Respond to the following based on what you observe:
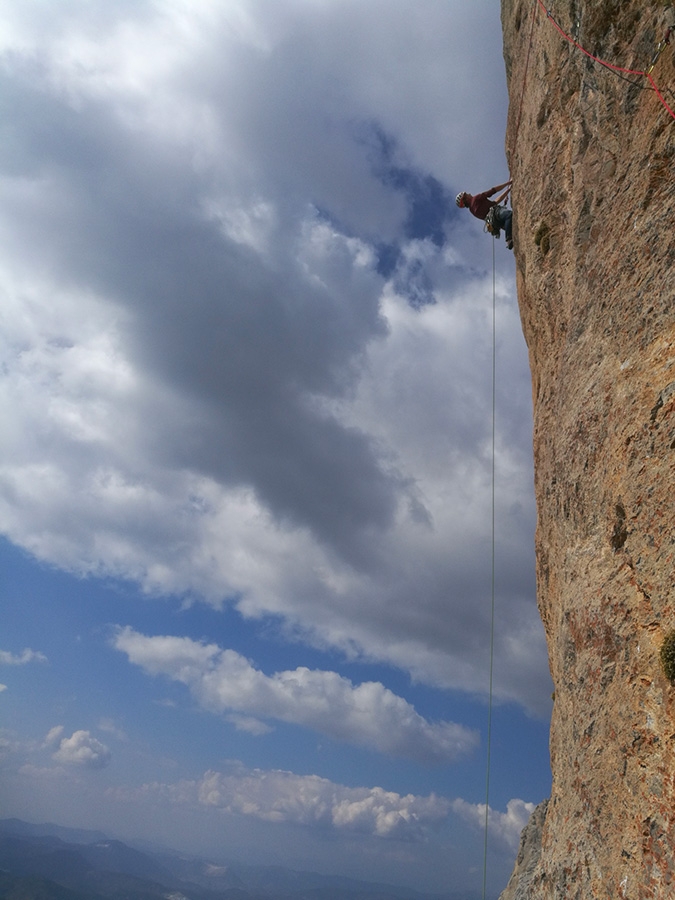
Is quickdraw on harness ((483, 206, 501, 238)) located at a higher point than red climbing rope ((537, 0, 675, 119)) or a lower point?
higher

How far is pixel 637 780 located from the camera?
7.62m

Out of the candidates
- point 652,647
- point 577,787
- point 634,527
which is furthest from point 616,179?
point 577,787

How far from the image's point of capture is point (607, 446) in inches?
368

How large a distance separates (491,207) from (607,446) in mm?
11873

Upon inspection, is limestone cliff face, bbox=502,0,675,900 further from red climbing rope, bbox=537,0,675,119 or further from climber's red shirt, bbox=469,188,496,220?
climber's red shirt, bbox=469,188,496,220

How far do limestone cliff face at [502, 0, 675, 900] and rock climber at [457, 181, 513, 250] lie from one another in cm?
498

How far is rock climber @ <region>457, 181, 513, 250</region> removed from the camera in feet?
59.3

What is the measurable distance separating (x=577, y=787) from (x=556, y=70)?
13.3 meters

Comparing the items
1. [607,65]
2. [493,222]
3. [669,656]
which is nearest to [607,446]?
[669,656]

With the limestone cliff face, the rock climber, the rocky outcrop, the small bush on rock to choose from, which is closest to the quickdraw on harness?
the rock climber

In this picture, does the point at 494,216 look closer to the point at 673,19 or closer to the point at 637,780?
the point at 673,19

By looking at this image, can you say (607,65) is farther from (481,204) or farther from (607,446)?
(481,204)

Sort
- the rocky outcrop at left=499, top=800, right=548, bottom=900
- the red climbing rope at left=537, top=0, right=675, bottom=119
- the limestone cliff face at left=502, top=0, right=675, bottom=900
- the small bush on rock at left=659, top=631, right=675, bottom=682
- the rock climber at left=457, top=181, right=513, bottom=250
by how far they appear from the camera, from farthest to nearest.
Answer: the rock climber at left=457, top=181, right=513, bottom=250, the rocky outcrop at left=499, top=800, right=548, bottom=900, the red climbing rope at left=537, top=0, right=675, bottom=119, the limestone cliff face at left=502, top=0, right=675, bottom=900, the small bush on rock at left=659, top=631, right=675, bottom=682

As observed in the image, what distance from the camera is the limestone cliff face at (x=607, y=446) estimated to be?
7742 mm
